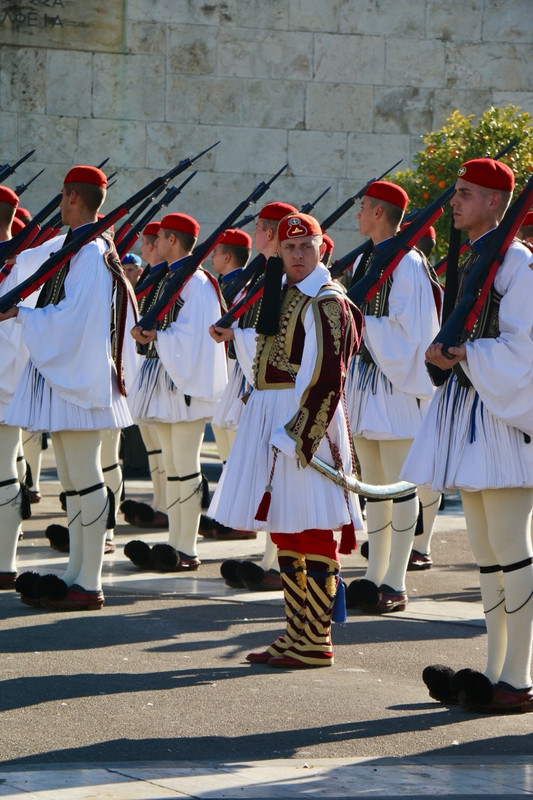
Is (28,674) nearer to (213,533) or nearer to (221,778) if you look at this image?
(221,778)

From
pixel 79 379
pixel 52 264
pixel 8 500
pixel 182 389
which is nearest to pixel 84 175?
pixel 52 264

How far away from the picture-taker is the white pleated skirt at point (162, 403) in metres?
9.68

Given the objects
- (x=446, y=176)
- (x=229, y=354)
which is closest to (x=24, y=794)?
(x=229, y=354)

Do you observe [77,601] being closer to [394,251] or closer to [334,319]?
[334,319]

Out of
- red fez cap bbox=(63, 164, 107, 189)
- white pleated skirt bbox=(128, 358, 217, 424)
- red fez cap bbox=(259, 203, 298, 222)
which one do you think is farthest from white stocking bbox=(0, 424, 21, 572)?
red fez cap bbox=(259, 203, 298, 222)

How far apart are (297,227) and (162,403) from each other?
10.5 feet

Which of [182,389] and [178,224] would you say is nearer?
[182,389]

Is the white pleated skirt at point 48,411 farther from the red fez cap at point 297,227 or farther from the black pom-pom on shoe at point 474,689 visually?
the black pom-pom on shoe at point 474,689

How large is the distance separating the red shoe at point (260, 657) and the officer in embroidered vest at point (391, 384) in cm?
154

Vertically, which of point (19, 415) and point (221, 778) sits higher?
point (19, 415)

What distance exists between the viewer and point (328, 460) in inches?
266

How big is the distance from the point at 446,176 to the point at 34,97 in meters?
6.32

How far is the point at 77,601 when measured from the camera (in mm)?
7953

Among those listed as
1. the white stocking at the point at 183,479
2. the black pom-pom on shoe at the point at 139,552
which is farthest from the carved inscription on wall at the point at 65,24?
the black pom-pom on shoe at the point at 139,552
